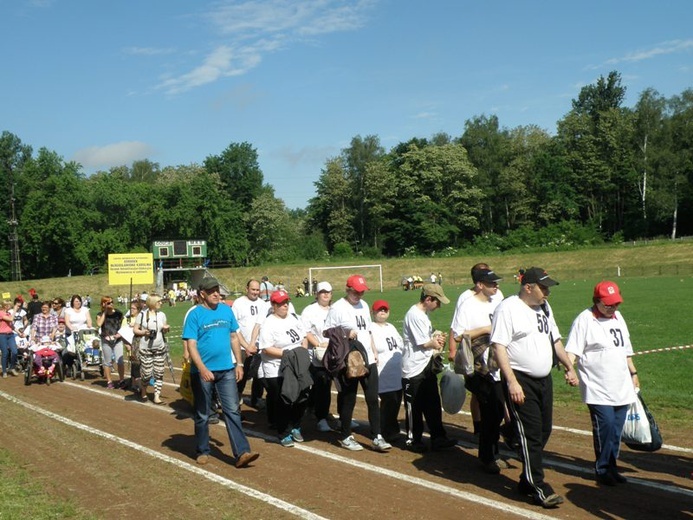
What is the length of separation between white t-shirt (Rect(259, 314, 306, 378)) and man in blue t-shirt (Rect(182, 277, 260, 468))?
988 millimetres

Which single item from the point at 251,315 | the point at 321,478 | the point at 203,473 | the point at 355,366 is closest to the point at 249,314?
the point at 251,315

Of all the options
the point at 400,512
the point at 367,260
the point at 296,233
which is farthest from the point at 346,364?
the point at 296,233

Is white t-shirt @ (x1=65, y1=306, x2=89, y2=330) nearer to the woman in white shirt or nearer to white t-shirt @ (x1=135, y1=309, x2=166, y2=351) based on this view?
white t-shirt @ (x1=135, y1=309, x2=166, y2=351)

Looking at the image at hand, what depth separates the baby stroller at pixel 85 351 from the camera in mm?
15844

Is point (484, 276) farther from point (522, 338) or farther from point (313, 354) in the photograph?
point (313, 354)

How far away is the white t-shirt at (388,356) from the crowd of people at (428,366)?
0.04 feet

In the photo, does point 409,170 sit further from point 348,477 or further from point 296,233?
point 348,477

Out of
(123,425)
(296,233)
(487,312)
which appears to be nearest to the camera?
(487,312)

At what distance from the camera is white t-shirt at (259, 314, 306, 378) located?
29.6 feet

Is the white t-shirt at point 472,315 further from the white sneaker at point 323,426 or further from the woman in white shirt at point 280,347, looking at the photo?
the white sneaker at point 323,426

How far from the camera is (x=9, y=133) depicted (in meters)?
89.5

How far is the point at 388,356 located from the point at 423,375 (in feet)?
2.17

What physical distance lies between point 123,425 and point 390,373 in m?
4.30

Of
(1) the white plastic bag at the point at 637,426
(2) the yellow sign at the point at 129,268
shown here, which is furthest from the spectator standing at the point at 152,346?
(2) the yellow sign at the point at 129,268
